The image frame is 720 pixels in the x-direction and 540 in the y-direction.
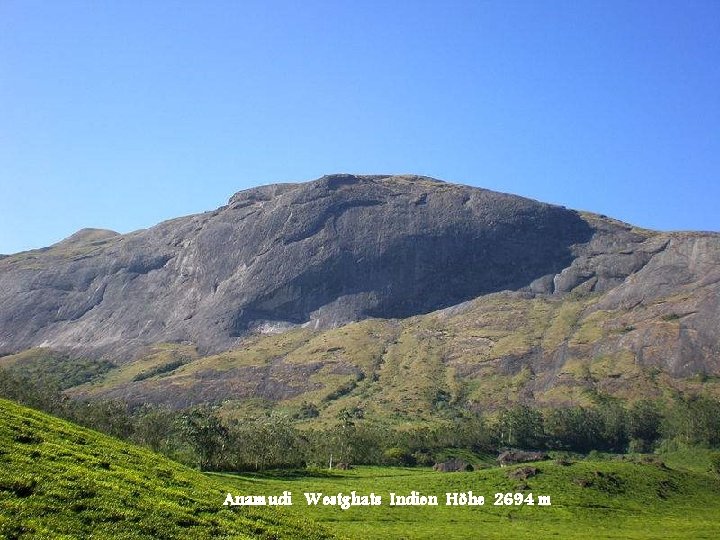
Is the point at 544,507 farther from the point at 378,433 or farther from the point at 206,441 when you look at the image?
the point at 378,433

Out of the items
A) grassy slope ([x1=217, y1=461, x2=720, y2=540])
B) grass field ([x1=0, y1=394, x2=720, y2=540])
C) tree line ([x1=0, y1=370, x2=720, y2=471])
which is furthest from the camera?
tree line ([x1=0, y1=370, x2=720, y2=471])

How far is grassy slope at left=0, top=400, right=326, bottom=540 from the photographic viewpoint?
2261 cm

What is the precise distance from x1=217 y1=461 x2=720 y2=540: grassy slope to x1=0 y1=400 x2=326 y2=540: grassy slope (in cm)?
2243

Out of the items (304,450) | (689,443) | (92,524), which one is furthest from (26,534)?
(689,443)

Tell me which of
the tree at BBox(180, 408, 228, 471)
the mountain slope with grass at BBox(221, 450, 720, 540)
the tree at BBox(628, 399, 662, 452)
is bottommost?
the tree at BBox(628, 399, 662, 452)

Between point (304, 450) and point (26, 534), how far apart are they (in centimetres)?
11730

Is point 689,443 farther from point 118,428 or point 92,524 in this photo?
point 92,524

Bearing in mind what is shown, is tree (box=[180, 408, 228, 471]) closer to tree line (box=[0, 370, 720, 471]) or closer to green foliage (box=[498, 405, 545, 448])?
tree line (box=[0, 370, 720, 471])

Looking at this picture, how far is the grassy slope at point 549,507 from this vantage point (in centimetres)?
6127

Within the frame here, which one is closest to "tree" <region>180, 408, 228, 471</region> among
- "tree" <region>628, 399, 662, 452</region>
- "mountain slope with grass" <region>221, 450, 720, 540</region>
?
"mountain slope with grass" <region>221, 450, 720, 540</region>

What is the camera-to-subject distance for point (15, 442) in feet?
98.7

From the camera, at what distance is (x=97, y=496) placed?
1022 inches

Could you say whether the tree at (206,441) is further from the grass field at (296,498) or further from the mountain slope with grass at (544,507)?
the mountain slope with grass at (544,507)

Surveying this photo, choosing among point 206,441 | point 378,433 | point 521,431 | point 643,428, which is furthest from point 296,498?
point 643,428
